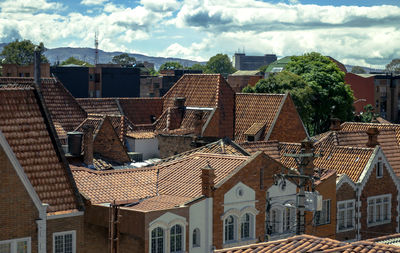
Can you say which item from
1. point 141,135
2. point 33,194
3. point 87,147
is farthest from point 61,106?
point 33,194

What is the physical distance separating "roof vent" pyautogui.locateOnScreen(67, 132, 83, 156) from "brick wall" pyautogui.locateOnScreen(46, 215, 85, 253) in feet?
39.0

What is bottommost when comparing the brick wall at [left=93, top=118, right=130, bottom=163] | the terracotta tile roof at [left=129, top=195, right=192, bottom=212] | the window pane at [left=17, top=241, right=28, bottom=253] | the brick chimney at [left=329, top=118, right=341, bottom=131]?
the window pane at [left=17, top=241, right=28, bottom=253]

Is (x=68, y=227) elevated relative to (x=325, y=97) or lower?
lower

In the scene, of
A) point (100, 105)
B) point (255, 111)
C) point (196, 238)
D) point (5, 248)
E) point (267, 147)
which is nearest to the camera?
point (5, 248)

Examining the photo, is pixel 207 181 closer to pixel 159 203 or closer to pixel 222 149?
pixel 159 203

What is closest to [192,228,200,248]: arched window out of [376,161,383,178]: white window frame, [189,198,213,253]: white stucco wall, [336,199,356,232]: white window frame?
[189,198,213,253]: white stucco wall

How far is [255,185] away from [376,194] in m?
15.9

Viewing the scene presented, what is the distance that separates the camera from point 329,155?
186ft

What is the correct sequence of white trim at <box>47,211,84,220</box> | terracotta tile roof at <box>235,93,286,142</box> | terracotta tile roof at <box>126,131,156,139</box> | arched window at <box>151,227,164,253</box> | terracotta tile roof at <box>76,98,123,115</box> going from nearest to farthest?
white trim at <box>47,211,84,220</box>, arched window at <box>151,227,164,253</box>, terracotta tile roof at <box>126,131,156,139</box>, terracotta tile roof at <box>235,93,286,142</box>, terracotta tile roof at <box>76,98,123,115</box>

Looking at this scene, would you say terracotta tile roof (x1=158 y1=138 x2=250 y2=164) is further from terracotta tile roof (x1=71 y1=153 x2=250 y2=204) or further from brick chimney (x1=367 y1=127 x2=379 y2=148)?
brick chimney (x1=367 y1=127 x2=379 y2=148)

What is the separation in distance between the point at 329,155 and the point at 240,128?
1739 centimetres

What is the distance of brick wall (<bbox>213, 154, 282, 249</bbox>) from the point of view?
4166 cm

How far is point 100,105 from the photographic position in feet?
250

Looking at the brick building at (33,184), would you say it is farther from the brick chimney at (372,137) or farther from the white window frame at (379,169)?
the brick chimney at (372,137)
